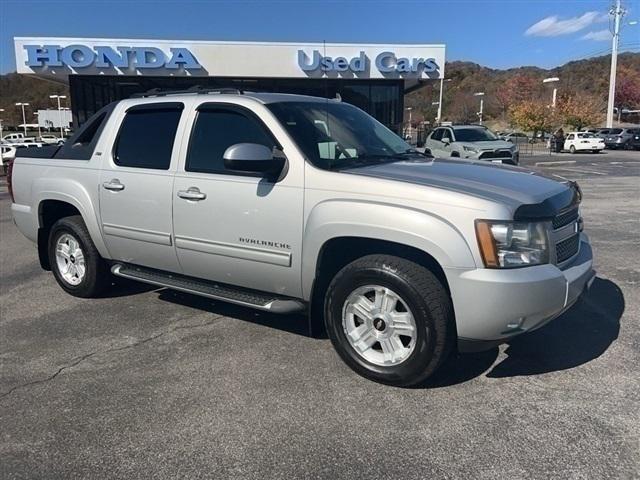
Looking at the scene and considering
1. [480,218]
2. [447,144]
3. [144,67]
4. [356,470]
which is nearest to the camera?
[356,470]

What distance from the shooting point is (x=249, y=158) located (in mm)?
3770

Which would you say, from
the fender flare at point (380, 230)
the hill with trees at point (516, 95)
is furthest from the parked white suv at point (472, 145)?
the hill with trees at point (516, 95)

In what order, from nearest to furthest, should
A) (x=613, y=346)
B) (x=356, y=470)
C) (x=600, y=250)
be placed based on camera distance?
(x=356, y=470)
(x=613, y=346)
(x=600, y=250)

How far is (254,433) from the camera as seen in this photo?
3.16m

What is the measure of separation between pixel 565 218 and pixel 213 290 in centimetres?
262

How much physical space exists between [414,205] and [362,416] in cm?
129

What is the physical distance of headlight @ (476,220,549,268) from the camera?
3.23 metres

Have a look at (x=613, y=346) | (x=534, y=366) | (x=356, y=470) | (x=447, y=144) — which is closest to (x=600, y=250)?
(x=613, y=346)

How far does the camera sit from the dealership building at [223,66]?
2248 cm

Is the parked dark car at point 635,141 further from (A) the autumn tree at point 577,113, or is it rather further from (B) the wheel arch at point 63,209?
(B) the wheel arch at point 63,209

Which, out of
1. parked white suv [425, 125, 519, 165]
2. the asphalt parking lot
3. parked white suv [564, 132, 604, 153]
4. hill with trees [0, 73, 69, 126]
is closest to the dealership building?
parked white suv [425, 125, 519, 165]

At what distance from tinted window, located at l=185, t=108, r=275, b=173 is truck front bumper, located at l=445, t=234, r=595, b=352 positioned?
1852 millimetres

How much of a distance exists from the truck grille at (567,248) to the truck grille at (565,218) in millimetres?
109

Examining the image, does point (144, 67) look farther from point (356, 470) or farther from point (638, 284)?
point (356, 470)
